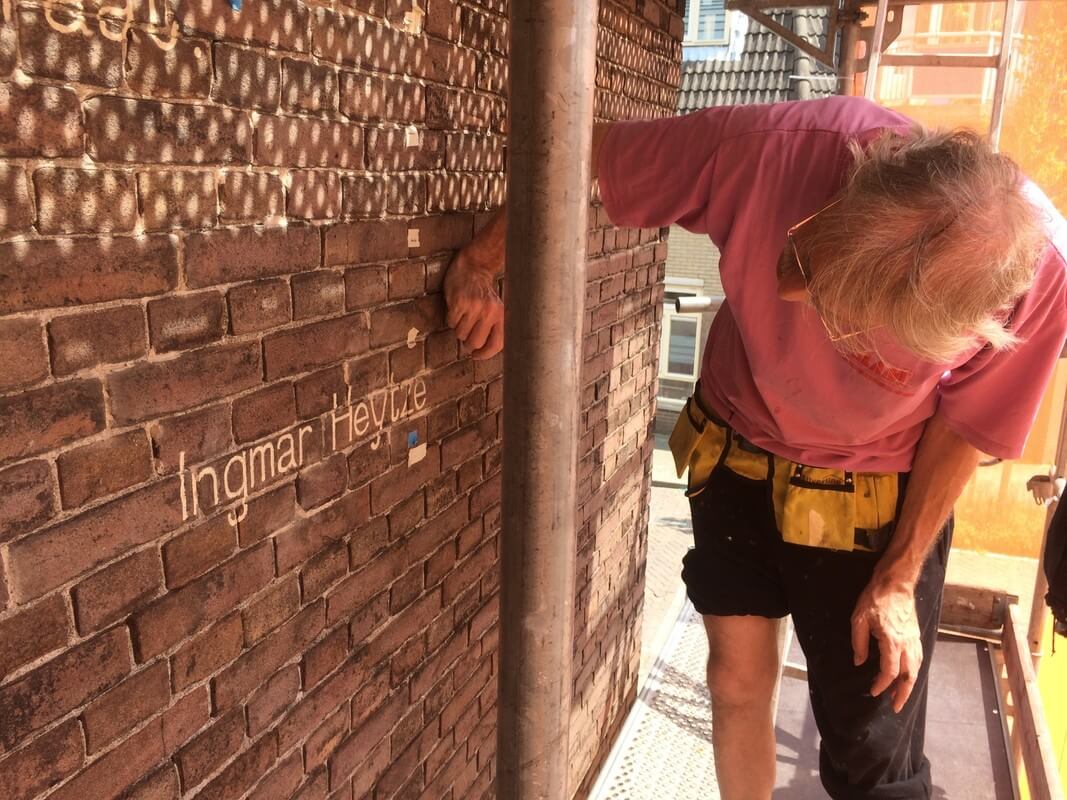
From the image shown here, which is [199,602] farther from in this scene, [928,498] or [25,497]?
[928,498]

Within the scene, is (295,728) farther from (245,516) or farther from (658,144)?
(658,144)

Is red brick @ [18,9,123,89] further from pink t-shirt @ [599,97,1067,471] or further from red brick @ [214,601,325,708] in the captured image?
pink t-shirt @ [599,97,1067,471]

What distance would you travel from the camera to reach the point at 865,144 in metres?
1.83

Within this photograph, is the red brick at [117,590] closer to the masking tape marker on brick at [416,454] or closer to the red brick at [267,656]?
the red brick at [267,656]

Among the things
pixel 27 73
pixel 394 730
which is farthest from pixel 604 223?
pixel 27 73

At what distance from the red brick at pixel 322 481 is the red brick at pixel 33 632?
0.48 meters

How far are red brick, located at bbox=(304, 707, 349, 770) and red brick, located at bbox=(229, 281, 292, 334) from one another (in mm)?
780

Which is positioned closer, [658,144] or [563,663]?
[563,663]

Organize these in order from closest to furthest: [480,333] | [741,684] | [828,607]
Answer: [480,333] → [828,607] → [741,684]

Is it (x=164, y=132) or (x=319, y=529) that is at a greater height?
(x=164, y=132)

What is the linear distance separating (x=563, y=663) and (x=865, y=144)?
1216 millimetres

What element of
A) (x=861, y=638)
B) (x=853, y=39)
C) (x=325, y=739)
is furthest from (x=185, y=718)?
(x=853, y=39)

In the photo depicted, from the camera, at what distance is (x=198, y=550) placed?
131 cm

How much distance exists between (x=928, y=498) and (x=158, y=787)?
5.60ft
